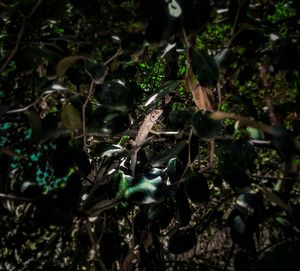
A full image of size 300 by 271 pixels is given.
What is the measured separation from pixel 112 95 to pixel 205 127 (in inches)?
8.2

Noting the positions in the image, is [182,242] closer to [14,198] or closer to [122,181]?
[122,181]

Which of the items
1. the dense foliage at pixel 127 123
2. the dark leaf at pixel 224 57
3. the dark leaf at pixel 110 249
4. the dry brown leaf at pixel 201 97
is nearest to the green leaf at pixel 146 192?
the dense foliage at pixel 127 123

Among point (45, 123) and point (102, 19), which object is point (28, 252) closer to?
point (45, 123)

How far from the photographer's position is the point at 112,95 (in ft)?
2.36

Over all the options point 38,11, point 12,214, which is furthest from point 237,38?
point 12,214

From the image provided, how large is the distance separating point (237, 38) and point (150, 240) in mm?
512

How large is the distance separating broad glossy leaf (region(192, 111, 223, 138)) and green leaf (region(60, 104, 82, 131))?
0.80 feet

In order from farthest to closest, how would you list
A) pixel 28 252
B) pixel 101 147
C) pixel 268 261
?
pixel 101 147
pixel 28 252
pixel 268 261

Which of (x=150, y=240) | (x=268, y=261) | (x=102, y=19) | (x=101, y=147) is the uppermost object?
(x=102, y=19)

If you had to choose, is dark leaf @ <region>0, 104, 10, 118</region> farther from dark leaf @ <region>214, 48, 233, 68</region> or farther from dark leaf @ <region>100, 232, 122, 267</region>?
dark leaf @ <region>214, 48, 233, 68</region>

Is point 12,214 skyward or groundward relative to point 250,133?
groundward

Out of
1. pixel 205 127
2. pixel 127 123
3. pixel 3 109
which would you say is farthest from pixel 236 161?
pixel 3 109

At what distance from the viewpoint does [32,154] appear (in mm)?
752

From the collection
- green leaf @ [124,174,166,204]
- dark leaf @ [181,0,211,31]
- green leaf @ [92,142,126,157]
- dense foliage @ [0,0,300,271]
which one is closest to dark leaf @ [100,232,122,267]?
dense foliage @ [0,0,300,271]
